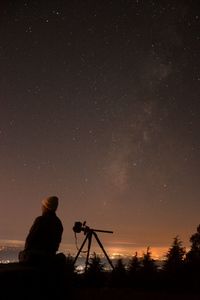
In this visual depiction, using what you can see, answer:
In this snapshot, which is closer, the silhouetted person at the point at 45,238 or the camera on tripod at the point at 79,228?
the silhouetted person at the point at 45,238

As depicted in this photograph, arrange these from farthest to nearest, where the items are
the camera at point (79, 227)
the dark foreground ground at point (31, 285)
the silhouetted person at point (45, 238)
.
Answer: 1. the camera at point (79, 227)
2. the silhouetted person at point (45, 238)
3. the dark foreground ground at point (31, 285)

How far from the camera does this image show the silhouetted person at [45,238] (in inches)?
226

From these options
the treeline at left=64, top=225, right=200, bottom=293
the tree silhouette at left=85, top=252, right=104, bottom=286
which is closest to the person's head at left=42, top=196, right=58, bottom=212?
the treeline at left=64, top=225, right=200, bottom=293

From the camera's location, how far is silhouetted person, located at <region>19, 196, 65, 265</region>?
574 centimetres

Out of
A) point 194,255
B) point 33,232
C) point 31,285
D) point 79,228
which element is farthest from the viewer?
point 194,255

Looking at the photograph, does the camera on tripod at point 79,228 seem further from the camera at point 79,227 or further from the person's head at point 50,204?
the person's head at point 50,204

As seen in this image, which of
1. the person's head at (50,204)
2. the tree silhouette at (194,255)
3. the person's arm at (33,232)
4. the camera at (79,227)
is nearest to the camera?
the person's arm at (33,232)

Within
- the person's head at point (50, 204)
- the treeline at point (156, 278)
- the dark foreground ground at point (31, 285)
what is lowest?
the dark foreground ground at point (31, 285)

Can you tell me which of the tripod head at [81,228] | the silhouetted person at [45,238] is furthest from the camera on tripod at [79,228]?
the silhouetted person at [45,238]

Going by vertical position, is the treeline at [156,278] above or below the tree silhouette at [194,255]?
below

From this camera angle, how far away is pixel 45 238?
19.6ft

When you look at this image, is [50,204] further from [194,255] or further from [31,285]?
[194,255]

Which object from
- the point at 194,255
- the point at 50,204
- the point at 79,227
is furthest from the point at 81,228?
the point at 194,255

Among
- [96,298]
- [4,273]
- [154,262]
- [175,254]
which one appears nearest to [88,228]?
[96,298]
